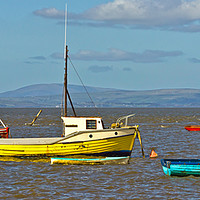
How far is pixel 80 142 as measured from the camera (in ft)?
118

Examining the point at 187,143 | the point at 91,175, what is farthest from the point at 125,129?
the point at 187,143

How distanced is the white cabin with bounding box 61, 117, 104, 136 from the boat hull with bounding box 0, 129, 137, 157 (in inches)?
59.9

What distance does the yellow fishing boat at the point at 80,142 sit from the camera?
3588cm

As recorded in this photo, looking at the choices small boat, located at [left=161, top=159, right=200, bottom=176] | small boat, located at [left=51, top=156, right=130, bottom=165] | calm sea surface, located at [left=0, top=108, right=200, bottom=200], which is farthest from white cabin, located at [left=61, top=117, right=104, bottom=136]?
small boat, located at [left=161, top=159, right=200, bottom=176]

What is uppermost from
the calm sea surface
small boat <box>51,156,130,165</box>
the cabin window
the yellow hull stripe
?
the cabin window

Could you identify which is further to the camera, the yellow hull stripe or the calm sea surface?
the yellow hull stripe

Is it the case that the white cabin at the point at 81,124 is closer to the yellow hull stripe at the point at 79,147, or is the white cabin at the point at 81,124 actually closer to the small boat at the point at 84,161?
the yellow hull stripe at the point at 79,147

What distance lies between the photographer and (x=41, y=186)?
28.3 m

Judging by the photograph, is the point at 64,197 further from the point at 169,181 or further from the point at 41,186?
the point at 169,181

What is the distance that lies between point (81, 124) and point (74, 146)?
226 centimetres

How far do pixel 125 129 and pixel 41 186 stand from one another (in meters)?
10.3

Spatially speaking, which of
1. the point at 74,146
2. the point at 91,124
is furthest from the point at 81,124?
the point at 74,146

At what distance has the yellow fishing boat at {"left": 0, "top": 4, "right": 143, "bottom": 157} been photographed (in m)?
35.9

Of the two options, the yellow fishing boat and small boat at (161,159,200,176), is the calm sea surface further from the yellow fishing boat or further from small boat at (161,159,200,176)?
the yellow fishing boat
